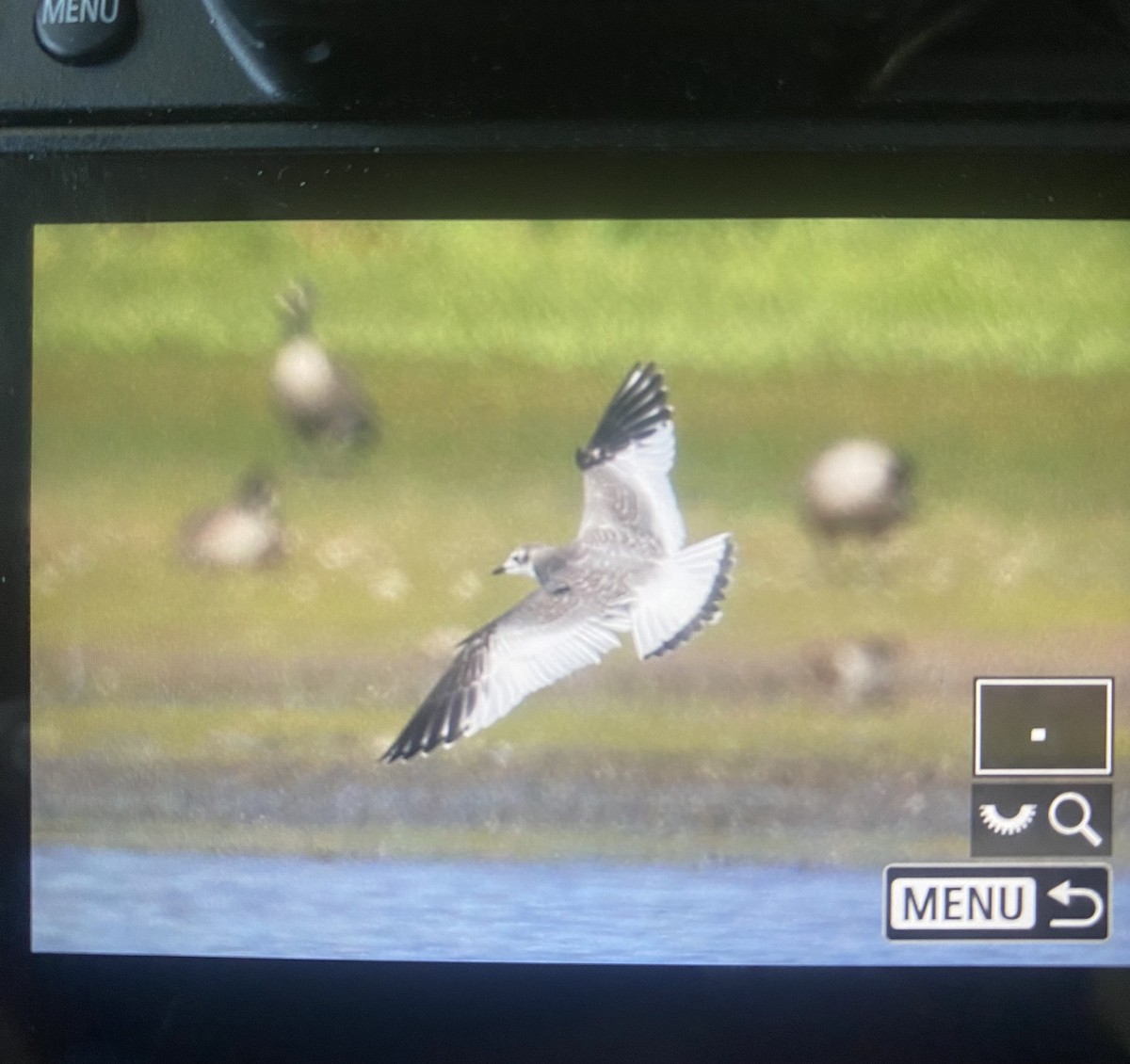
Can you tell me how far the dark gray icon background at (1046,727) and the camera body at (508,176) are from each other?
1 centimetres

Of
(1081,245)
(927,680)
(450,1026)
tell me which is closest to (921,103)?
(1081,245)

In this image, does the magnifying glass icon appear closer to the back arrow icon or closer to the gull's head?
the back arrow icon

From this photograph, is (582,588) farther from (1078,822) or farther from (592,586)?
(1078,822)

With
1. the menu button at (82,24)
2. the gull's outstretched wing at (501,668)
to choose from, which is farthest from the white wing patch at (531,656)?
the menu button at (82,24)

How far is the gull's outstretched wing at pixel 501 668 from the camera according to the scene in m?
0.45

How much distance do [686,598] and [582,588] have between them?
0.03 meters

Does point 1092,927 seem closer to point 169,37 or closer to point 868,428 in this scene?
point 868,428

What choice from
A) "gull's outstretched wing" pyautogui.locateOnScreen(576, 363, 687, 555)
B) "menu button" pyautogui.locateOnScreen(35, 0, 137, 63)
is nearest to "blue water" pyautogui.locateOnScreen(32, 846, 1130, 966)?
"gull's outstretched wing" pyautogui.locateOnScreen(576, 363, 687, 555)

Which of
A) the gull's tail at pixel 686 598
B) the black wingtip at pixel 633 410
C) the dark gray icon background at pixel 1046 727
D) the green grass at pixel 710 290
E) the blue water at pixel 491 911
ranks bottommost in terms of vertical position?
the blue water at pixel 491 911

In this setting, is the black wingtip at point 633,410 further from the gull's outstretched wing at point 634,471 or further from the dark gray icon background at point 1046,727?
the dark gray icon background at point 1046,727

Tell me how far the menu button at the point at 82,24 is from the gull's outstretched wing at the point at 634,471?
20 cm

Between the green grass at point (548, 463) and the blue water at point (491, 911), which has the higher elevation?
the green grass at point (548, 463)

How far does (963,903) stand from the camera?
1.47 ft

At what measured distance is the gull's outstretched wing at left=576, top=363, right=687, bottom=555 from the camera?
442mm
